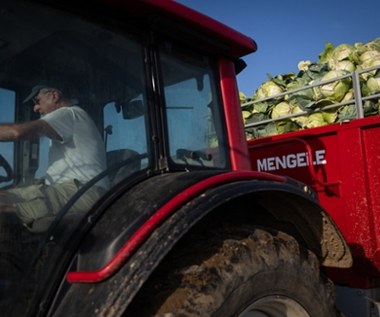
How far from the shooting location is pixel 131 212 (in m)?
1.77

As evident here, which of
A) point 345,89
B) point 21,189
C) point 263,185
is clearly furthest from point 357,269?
point 21,189

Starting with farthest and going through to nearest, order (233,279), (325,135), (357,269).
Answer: (325,135) < (357,269) < (233,279)

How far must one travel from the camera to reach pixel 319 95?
4410 millimetres

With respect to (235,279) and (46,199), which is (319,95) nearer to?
(235,279)

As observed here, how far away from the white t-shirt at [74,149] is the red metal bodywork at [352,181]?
179 cm

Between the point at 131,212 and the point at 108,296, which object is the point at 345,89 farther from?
the point at 108,296

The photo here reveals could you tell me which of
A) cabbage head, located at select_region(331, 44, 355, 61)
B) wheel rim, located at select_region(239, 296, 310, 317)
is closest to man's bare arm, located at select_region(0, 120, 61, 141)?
wheel rim, located at select_region(239, 296, 310, 317)

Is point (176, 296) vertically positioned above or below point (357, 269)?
above

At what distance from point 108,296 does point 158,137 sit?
2.50 ft

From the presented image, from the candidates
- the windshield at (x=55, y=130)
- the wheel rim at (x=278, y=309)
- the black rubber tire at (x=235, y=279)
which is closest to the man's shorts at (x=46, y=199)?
the windshield at (x=55, y=130)

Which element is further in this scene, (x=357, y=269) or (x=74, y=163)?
(x=357, y=269)

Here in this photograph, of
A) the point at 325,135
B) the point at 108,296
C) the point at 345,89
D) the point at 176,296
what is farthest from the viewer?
the point at 345,89

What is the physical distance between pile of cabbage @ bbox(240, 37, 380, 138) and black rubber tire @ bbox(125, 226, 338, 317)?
200 cm

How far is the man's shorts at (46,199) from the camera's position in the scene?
1.72m
